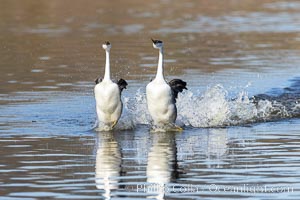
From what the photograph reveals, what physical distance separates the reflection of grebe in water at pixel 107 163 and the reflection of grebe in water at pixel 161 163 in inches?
16.0

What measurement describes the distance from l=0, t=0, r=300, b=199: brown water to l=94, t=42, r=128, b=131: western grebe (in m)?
0.26

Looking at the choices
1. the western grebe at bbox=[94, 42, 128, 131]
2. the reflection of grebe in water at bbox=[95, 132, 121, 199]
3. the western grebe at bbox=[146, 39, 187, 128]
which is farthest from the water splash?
the reflection of grebe in water at bbox=[95, 132, 121, 199]

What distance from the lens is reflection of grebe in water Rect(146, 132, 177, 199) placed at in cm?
1127

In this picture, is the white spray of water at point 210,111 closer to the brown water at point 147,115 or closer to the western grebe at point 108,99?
the brown water at point 147,115

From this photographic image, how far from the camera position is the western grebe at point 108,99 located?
15.7 meters

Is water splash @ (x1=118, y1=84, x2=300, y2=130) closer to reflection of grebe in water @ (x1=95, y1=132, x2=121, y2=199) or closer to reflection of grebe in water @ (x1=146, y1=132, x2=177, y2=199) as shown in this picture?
reflection of grebe in water @ (x1=146, y1=132, x2=177, y2=199)

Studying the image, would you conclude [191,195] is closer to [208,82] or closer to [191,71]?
[208,82]

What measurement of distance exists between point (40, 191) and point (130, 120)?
5.66m

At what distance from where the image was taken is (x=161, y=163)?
1287cm

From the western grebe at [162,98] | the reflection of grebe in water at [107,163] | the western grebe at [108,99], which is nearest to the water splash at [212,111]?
the western grebe at [108,99]

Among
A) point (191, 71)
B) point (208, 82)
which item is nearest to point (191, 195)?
point (208, 82)

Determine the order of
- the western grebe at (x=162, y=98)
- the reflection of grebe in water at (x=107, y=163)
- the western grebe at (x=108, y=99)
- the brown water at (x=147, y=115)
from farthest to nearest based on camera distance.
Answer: the western grebe at (x=108, y=99) → the western grebe at (x=162, y=98) → the brown water at (x=147, y=115) → the reflection of grebe in water at (x=107, y=163)

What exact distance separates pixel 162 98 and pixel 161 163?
9.38 ft

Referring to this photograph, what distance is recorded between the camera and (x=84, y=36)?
32.9 meters
